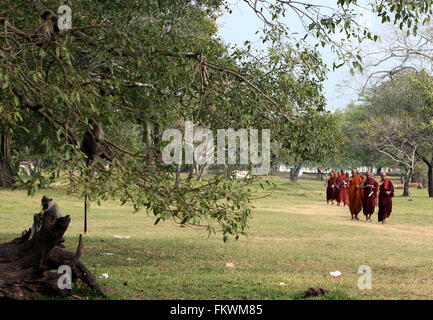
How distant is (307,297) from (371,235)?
9790 millimetres

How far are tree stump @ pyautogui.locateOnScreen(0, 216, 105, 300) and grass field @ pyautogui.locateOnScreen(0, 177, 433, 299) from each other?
359 mm

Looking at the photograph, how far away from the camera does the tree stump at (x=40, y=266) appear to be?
7.31 meters

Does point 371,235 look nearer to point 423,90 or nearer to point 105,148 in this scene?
point 105,148

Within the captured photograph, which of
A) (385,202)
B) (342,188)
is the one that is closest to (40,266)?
(385,202)

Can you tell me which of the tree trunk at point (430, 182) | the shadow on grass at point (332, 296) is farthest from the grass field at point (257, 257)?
the tree trunk at point (430, 182)

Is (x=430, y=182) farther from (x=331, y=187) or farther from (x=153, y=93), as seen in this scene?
(x=153, y=93)

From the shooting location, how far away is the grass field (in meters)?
8.64

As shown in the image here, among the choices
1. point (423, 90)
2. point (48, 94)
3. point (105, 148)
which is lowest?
point (105, 148)

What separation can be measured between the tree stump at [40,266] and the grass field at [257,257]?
359 mm

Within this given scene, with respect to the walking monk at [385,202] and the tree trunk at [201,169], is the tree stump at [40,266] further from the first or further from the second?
the walking monk at [385,202]

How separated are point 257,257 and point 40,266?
5768 millimetres

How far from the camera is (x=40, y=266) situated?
7516mm

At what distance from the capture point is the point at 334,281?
9398 millimetres
